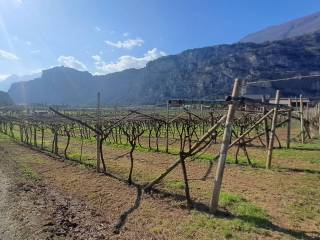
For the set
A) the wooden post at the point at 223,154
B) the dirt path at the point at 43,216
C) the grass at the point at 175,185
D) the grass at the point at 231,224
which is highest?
the wooden post at the point at 223,154

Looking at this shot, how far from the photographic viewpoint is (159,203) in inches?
361

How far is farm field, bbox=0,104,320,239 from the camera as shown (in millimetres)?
7289

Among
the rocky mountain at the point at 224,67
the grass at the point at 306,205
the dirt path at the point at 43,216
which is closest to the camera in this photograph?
the dirt path at the point at 43,216

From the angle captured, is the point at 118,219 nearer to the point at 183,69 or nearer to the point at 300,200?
the point at 300,200

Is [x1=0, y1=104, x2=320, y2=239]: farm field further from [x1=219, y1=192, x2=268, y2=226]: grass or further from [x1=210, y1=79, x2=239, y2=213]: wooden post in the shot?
[x1=210, y1=79, x2=239, y2=213]: wooden post

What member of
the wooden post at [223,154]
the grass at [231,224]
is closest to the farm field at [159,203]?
the grass at [231,224]

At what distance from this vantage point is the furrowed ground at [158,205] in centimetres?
727

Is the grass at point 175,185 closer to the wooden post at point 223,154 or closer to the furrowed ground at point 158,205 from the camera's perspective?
the furrowed ground at point 158,205

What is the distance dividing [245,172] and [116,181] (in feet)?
15.5

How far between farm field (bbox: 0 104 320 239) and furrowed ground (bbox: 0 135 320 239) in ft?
0.07

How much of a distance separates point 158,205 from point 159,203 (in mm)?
182

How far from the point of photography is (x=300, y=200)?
9.16 metres

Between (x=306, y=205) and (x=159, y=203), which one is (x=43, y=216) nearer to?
(x=159, y=203)

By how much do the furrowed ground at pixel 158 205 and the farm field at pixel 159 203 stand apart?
2cm
